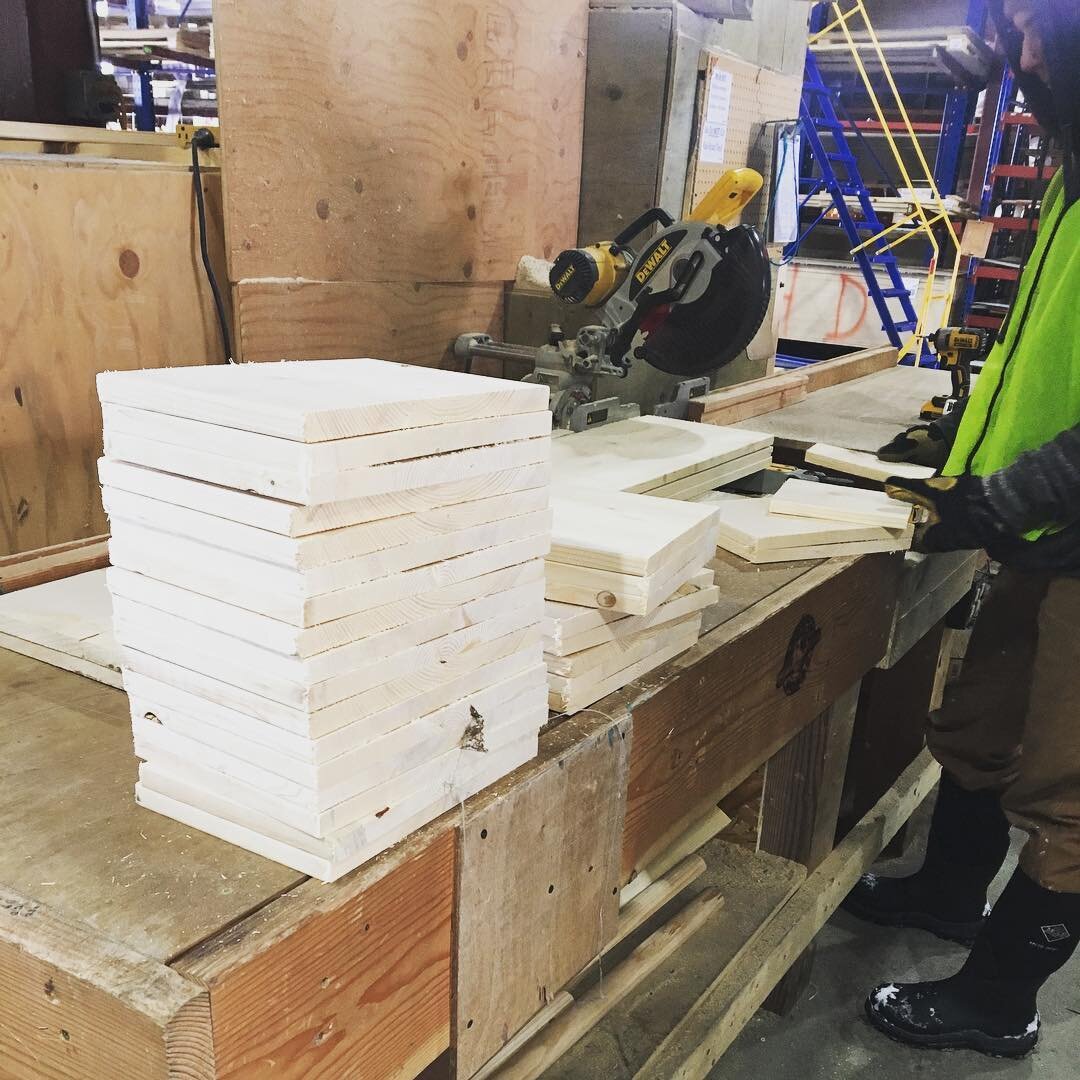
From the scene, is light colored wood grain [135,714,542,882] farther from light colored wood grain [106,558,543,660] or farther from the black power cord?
the black power cord

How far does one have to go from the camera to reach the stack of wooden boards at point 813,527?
6.04 ft

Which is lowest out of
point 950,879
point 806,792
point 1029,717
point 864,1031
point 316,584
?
point 864,1031

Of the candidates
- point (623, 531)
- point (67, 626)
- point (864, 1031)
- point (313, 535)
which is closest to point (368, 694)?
point (313, 535)

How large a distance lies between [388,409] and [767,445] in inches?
64.2

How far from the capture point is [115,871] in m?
0.88

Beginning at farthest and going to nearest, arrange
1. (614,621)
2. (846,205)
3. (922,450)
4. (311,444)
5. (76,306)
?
(846,205), (922,450), (76,306), (614,621), (311,444)

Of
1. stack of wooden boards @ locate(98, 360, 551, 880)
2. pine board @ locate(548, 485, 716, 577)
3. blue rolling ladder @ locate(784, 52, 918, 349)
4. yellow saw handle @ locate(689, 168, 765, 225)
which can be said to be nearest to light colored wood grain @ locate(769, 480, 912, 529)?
pine board @ locate(548, 485, 716, 577)

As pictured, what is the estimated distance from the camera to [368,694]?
86 cm

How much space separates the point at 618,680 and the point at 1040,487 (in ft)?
3.00

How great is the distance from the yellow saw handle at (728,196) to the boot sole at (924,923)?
6.25 ft

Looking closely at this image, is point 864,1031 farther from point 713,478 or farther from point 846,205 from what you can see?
point 846,205

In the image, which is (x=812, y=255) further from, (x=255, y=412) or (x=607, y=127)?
(x=255, y=412)

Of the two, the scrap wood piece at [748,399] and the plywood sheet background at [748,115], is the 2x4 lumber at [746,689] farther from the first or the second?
the plywood sheet background at [748,115]

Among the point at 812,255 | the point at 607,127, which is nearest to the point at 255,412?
the point at 607,127
